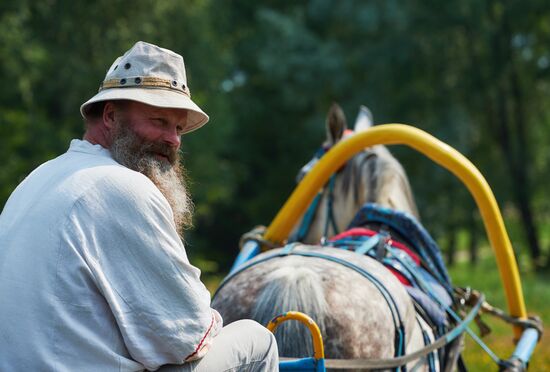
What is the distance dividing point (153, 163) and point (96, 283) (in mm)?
489

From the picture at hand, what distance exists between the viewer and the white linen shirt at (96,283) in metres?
2.30

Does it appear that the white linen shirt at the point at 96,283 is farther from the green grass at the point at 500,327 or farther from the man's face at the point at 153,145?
the green grass at the point at 500,327

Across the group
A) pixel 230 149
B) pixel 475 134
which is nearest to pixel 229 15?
pixel 230 149

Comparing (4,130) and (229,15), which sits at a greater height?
(229,15)

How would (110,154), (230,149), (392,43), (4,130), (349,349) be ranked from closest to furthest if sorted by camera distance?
(110,154), (349,349), (4,130), (392,43), (230,149)

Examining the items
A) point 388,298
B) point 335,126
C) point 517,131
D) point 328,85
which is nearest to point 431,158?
point 335,126

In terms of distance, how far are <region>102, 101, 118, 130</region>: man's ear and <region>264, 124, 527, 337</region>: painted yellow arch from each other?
1899 mm

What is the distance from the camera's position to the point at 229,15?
25656 millimetres

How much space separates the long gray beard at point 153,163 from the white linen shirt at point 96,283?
0.62 ft

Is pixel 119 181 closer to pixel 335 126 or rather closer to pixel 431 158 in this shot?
pixel 431 158

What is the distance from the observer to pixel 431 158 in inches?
169

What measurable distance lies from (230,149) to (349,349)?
21.6m

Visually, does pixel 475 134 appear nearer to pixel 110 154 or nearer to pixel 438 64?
pixel 438 64

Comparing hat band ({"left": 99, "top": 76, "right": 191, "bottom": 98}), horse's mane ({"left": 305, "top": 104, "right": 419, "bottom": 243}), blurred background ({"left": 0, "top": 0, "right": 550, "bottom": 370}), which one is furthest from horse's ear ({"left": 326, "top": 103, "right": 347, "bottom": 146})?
blurred background ({"left": 0, "top": 0, "right": 550, "bottom": 370})
